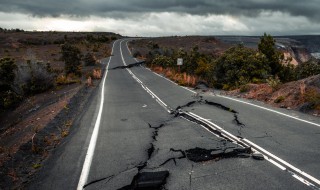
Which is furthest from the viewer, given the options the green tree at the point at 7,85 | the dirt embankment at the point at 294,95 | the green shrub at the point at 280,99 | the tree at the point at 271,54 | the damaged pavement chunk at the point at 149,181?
the tree at the point at 271,54


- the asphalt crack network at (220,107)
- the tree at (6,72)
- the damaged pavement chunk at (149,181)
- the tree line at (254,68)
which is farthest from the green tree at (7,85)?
the damaged pavement chunk at (149,181)

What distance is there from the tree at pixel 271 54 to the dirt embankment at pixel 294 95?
19.5 ft

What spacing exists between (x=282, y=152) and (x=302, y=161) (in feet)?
2.22

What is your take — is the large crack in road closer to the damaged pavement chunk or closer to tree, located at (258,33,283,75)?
the damaged pavement chunk

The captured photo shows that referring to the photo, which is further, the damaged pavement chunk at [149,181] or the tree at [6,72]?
the tree at [6,72]

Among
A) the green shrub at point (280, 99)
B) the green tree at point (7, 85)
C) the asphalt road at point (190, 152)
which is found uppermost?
the asphalt road at point (190, 152)

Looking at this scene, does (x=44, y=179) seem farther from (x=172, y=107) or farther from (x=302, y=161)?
(x=172, y=107)

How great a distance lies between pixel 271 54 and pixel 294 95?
31.5ft

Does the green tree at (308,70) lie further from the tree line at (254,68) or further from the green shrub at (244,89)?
the green shrub at (244,89)

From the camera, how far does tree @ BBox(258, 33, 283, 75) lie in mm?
23922

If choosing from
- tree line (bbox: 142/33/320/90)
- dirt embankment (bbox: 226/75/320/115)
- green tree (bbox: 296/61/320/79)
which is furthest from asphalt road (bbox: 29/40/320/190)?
green tree (bbox: 296/61/320/79)

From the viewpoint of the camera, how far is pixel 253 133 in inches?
377

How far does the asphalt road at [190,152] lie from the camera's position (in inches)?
250

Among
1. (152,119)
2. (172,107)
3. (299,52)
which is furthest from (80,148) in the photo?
(299,52)
